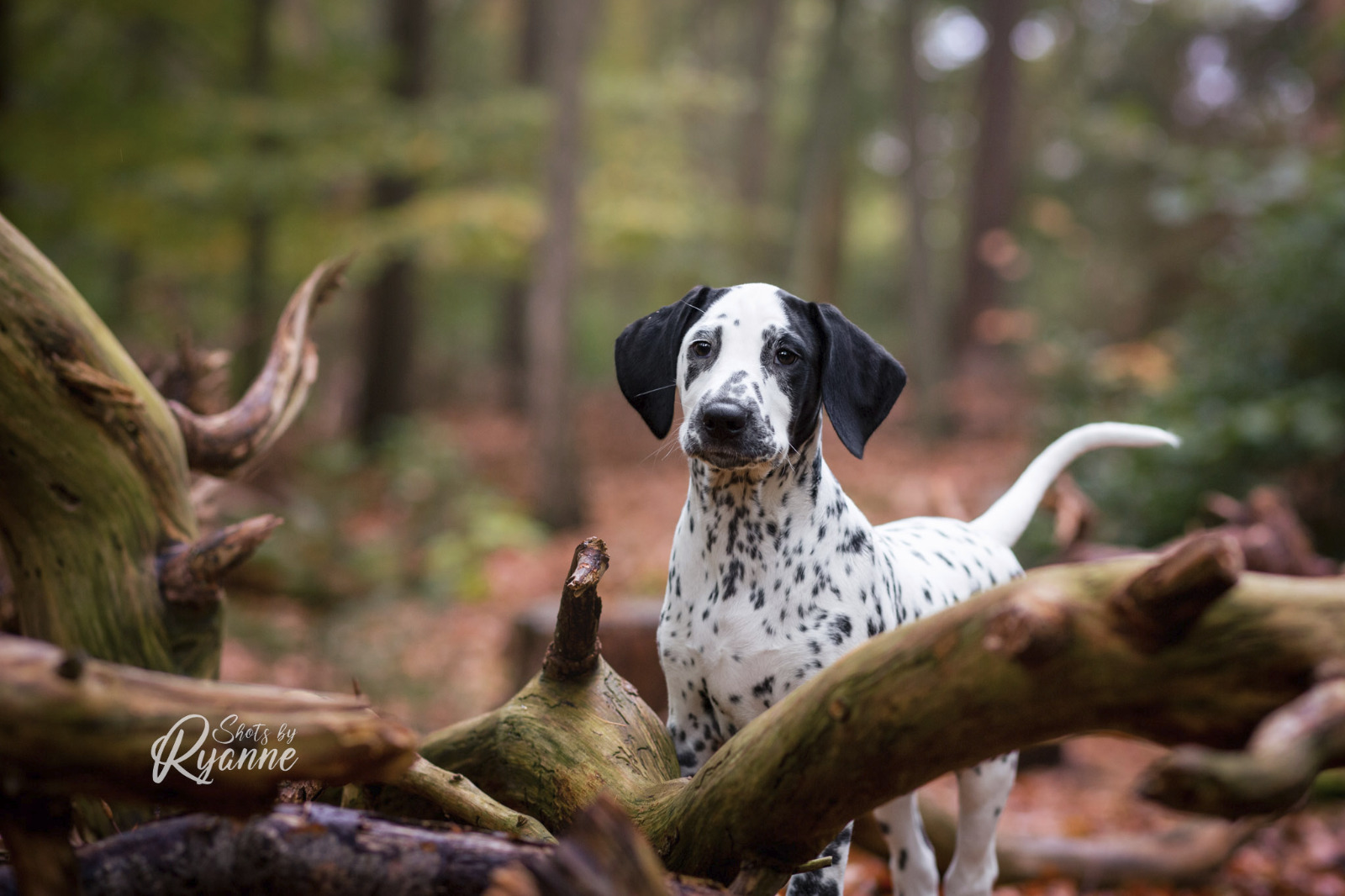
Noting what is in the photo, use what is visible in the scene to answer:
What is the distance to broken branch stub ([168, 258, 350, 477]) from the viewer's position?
4289 millimetres

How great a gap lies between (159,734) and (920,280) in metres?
13.9

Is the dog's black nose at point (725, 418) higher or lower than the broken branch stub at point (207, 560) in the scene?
higher

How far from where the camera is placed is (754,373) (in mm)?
2723

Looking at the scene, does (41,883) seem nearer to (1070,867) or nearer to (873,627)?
(873,627)

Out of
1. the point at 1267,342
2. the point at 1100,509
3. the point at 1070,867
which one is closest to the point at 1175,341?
the point at 1267,342

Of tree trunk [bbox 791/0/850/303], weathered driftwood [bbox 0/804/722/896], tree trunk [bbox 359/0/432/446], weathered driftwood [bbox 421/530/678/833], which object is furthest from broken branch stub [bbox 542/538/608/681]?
tree trunk [bbox 359/0/432/446]

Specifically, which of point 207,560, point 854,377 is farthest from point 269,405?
point 854,377

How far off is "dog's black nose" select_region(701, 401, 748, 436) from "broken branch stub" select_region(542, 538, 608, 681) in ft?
1.56

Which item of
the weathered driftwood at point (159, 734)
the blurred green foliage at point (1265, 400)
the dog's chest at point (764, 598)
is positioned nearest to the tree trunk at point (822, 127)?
the blurred green foliage at point (1265, 400)

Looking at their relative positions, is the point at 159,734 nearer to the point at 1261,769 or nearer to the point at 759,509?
the point at 759,509

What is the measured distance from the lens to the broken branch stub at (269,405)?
169 inches

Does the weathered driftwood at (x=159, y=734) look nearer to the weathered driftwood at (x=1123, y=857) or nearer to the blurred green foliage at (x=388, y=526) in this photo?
the weathered driftwood at (x=1123, y=857)

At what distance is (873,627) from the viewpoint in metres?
2.86

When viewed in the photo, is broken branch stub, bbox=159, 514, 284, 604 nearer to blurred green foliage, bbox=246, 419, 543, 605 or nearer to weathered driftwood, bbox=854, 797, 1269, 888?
weathered driftwood, bbox=854, 797, 1269, 888
